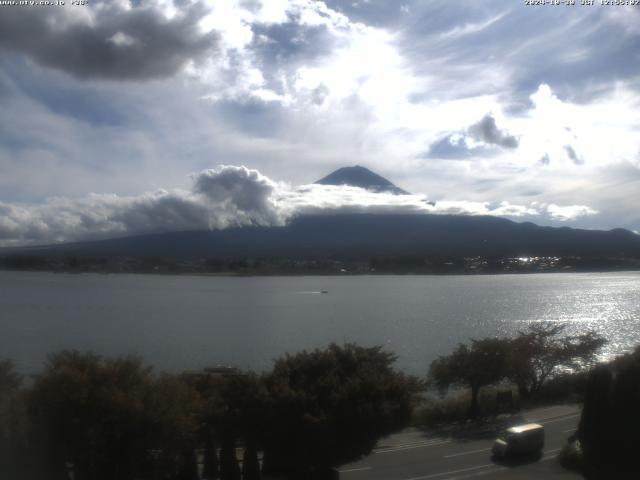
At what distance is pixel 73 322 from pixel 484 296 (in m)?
60.6

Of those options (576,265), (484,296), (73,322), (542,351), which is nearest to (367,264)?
(576,265)

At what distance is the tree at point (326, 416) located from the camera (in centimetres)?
1271

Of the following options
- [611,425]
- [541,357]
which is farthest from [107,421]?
[541,357]

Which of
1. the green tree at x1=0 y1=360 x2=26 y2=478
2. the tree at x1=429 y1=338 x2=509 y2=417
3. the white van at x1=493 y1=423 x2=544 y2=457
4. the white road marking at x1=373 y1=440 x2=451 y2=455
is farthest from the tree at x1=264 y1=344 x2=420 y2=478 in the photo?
the tree at x1=429 y1=338 x2=509 y2=417

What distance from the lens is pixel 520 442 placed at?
48.8 feet

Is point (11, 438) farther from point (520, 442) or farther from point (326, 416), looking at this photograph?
point (520, 442)

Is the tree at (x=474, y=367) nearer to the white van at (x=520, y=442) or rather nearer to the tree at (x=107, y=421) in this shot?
the white van at (x=520, y=442)

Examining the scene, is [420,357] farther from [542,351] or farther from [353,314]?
[353,314]

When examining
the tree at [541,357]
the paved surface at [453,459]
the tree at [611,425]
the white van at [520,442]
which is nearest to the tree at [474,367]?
the tree at [541,357]

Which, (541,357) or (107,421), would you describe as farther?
(541,357)

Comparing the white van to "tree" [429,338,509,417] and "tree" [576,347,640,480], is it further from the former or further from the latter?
"tree" [576,347,640,480]

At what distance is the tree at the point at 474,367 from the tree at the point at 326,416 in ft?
39.6

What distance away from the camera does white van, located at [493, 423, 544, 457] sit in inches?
585

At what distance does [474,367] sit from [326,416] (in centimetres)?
1407
